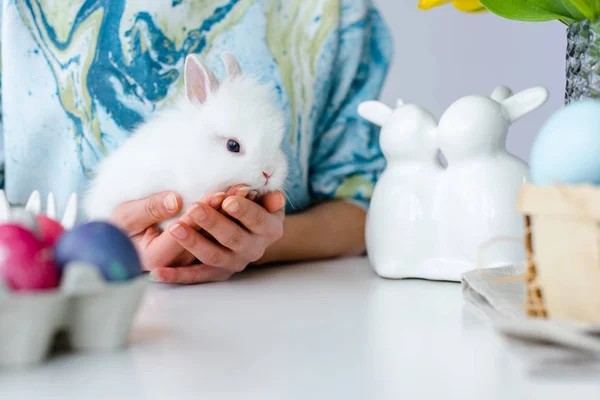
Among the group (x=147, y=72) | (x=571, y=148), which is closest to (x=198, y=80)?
(x=147, y=72)

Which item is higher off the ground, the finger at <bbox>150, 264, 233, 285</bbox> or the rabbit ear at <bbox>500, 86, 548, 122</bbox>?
the rabbit ear at <bbox>500, 86, 548, 122</bbox>

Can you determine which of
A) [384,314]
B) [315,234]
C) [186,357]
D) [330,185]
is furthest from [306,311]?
[330,185]

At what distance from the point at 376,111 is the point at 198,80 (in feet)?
0.80

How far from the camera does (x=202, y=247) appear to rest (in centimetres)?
83

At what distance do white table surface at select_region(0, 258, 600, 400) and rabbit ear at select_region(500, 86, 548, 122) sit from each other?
0.24m

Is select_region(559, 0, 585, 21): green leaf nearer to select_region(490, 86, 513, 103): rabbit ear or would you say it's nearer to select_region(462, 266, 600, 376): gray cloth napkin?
select_region(490, 86, 513, 103): rabbit ear

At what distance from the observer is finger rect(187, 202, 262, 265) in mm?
777

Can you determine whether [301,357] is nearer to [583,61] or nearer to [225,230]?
[225,230]

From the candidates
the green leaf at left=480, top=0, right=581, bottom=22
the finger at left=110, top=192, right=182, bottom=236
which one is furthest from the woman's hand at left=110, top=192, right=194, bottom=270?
the green leaf at left=480, top=0, right=581, bottom=22

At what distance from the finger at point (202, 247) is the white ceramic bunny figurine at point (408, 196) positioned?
0.20 m

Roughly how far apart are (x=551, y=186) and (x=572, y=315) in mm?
94

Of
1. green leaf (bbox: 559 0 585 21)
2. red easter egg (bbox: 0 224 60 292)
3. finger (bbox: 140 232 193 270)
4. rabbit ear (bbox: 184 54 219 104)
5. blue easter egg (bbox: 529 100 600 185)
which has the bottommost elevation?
finger (bbox: 140 232 193 270)

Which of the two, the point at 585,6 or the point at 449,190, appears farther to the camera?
the point at 449,190

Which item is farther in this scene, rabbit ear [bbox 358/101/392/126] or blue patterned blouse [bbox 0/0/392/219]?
blue patterned blouse [bbox 0/0/392/219]
